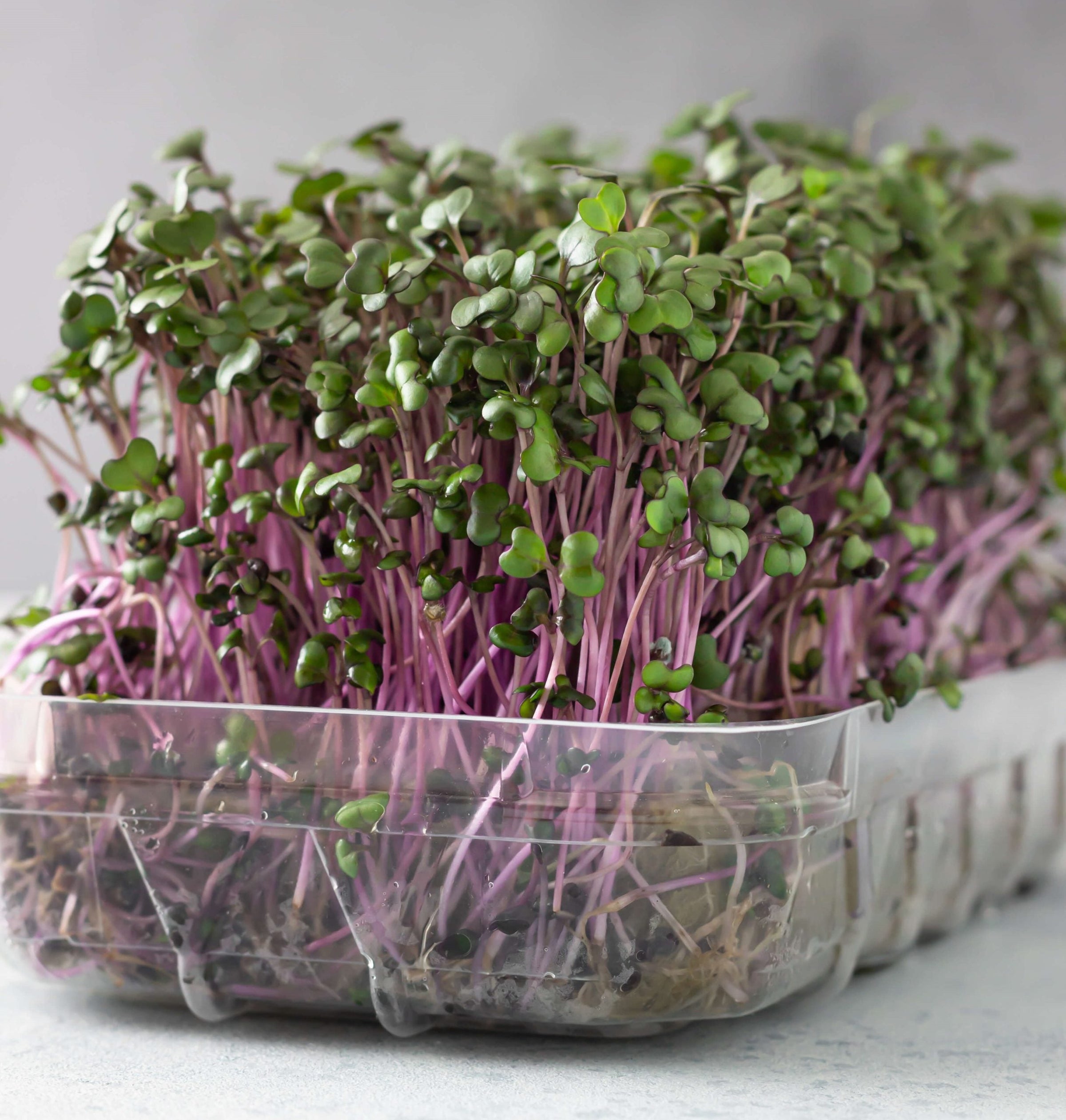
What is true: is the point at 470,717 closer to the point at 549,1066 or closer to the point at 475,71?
the point at 549,1066

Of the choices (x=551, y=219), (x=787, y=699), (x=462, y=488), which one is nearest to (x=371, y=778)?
(x=462, y=488)

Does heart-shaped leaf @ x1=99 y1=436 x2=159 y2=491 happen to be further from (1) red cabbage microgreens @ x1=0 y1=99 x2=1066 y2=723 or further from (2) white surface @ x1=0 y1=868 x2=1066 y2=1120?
(2) white surface @ x1=0 y1=868 x2=1066 y2=1120

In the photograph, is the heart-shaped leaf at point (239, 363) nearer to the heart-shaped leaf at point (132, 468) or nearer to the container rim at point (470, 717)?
the heart-shaped leaf at point (132, 468)

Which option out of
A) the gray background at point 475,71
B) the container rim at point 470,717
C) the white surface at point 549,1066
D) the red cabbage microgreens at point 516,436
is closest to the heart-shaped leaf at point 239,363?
the red cabbage microgreens at point 516,436

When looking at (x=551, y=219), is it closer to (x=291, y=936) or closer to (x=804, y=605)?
(x=804, y=605)

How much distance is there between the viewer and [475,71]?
1.64m

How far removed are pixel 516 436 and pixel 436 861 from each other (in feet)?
0.88

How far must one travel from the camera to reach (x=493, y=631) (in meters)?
0.68

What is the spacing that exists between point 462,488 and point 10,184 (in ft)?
4.49

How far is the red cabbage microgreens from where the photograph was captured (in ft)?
2.20

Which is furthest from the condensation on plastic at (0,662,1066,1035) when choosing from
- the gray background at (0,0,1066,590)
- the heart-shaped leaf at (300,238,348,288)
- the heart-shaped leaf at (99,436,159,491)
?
the gray background at (0,0,1066,590)

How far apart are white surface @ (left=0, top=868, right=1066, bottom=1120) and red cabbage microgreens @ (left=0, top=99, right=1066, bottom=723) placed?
0.75 feet

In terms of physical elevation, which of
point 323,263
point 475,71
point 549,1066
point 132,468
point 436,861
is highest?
point 475,71

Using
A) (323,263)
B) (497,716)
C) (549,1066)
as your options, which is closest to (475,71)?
(323,263)
